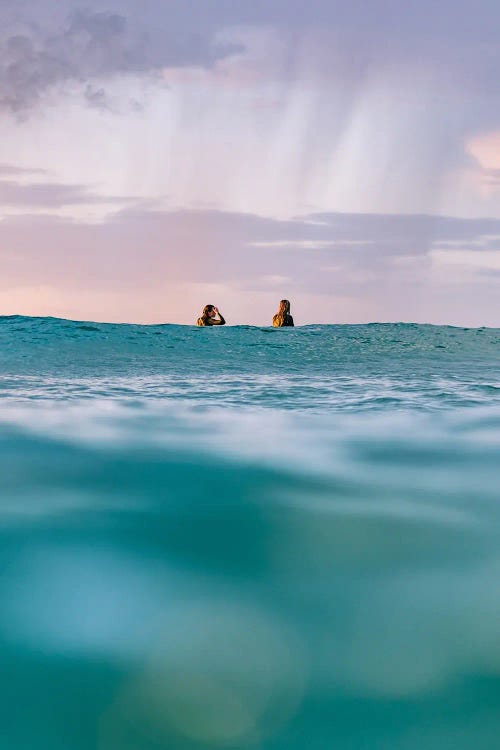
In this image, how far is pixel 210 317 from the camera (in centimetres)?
1908

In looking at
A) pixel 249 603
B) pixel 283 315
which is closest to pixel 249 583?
pixel 249 603

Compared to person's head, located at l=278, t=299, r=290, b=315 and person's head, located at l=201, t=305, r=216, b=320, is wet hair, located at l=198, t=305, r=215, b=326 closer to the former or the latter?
person's head, located at l=201, t=305, r=216, b=320

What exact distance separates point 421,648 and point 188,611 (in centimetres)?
59

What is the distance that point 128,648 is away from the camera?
A: 155 cm

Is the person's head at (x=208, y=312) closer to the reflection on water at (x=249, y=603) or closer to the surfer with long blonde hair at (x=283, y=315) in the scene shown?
the surfer with long blonde hair at (x=283, y=315)

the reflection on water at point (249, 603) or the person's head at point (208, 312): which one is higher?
the person's head at point (208, 312)

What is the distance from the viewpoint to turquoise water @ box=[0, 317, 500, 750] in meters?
1.32

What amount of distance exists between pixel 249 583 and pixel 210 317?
57.0 feet

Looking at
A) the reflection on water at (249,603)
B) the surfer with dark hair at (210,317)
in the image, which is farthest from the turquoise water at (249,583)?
the surfer with dark hair at (210,317)

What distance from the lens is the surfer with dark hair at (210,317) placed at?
1900 centimetres

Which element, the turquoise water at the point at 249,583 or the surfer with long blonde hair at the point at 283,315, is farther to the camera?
the surfer with long blonde hair at the point at 283,315

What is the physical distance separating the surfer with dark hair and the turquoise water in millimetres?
14264

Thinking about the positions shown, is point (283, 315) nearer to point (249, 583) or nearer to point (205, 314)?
point (205, 314)

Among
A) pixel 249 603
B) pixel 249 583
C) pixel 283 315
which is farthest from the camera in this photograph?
pixel 283 315
